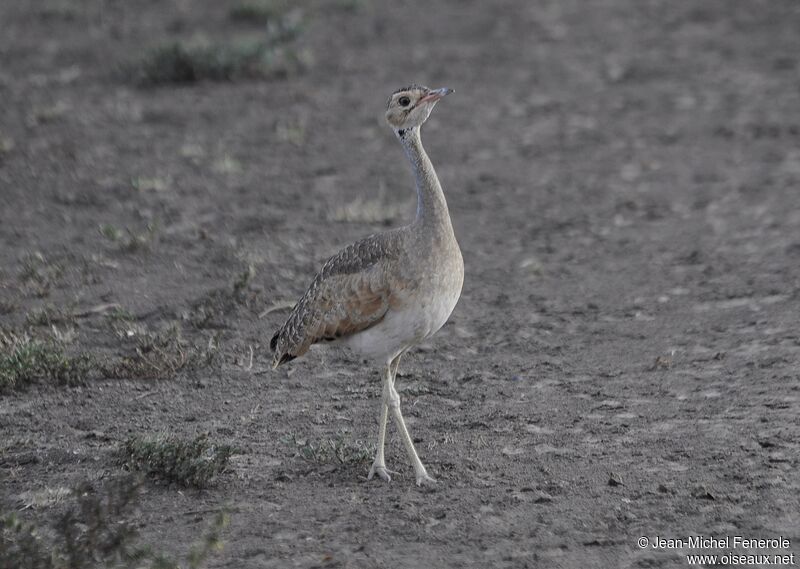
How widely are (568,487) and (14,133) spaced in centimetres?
804

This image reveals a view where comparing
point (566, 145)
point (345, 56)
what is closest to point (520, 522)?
point (566, 145)

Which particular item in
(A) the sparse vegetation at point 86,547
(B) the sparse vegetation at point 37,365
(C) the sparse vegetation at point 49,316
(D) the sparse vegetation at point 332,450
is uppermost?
(C) the sparse vegetation at point 49,316

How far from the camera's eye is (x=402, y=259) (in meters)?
6.10

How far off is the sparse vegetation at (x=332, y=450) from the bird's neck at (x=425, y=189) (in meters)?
1.21

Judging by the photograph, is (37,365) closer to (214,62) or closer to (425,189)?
(425,189)

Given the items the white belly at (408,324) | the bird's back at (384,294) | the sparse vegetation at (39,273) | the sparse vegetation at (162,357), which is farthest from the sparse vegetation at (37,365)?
the white belly at (408,324)

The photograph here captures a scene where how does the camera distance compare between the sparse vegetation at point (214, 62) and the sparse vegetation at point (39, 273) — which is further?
the sparse vegetation at point (214, 62)

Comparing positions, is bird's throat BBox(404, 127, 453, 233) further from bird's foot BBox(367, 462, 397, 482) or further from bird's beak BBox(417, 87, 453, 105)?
bird's foot BBox(367, 462, 397, 482)

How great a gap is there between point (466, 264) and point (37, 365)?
12.0ft

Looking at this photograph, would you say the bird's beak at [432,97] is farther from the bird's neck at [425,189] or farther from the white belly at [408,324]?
the white belly at [408,324]

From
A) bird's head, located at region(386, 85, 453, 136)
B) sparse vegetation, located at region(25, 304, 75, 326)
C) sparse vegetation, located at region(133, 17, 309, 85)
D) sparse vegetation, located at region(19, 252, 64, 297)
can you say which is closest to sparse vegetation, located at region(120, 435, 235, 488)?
bird's head, located at region(386, 85, 453, 136)

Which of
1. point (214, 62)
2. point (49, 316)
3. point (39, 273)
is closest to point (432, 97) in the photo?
point (49, 316)

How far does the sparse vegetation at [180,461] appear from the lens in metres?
6.00

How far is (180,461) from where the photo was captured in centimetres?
600
